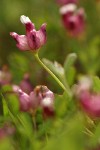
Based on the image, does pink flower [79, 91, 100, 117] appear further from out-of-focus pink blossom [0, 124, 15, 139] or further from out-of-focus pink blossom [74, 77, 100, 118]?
out-of-focus pink blossom [0, 124, 15, 139]

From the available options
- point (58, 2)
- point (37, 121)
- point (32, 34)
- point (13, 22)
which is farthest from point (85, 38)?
point (37, 121)

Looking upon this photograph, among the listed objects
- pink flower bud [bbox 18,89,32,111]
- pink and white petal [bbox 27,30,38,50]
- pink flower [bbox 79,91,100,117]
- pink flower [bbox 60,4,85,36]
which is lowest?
pink flower [bbox 79,91,100,117]

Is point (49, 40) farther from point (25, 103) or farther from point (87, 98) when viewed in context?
point (87, 98)

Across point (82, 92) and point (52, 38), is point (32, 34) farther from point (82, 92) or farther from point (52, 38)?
point (52, 38)

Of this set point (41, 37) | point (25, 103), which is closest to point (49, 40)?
point (41, 37)

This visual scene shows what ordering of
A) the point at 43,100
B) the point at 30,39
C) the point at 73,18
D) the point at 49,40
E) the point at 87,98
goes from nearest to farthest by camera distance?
the point at 87,98
the point at 43,100
the point at 30,39
the point at 73,18
the point at 49,40

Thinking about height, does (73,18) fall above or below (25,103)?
above

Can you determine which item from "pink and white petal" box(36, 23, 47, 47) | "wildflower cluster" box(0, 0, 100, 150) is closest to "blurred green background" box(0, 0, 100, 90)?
"pink and white petal" box(36, 23, 47, 47)

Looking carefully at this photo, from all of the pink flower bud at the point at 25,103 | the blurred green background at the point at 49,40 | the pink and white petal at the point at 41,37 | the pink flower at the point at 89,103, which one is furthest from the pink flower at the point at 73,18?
the pink flower at the point at 89,103
